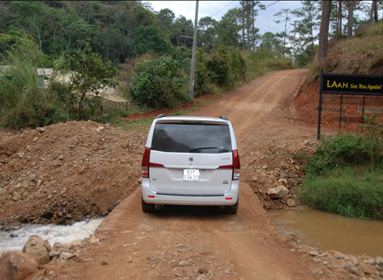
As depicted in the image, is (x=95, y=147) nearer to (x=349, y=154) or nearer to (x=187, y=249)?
(x=187, y=249)

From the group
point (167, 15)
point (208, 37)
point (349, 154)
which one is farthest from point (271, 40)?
point (349, 154)

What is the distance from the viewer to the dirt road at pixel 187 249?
163 inches

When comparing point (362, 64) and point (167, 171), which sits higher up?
point (362, 64)

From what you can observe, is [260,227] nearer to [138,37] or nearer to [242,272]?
[242,272]

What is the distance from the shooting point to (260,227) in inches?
239

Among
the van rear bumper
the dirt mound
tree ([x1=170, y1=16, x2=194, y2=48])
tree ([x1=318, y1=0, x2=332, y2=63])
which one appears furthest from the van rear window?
tree ([x1=170, y1=16, x2=194, y2=48])

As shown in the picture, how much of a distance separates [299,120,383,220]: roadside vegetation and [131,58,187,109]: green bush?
1128 centimetres

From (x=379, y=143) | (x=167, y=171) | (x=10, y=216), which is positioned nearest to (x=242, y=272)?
(x=167, y=171)

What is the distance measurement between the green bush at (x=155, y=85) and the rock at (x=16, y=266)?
1570cm

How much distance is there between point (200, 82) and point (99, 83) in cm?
973

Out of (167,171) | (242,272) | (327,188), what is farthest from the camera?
(327,188)

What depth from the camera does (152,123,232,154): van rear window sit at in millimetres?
5969

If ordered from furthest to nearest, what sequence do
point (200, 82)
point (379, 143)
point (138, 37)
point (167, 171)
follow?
1. point (138, 37)
2. point (200, 82)
3. point (379, 143)
4. point (167, 171)

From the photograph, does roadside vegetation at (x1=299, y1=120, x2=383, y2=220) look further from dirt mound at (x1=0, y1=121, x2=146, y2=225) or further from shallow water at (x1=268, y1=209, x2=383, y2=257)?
dirt mound at (x1=0, y1=121, x2=146, y2=225)
